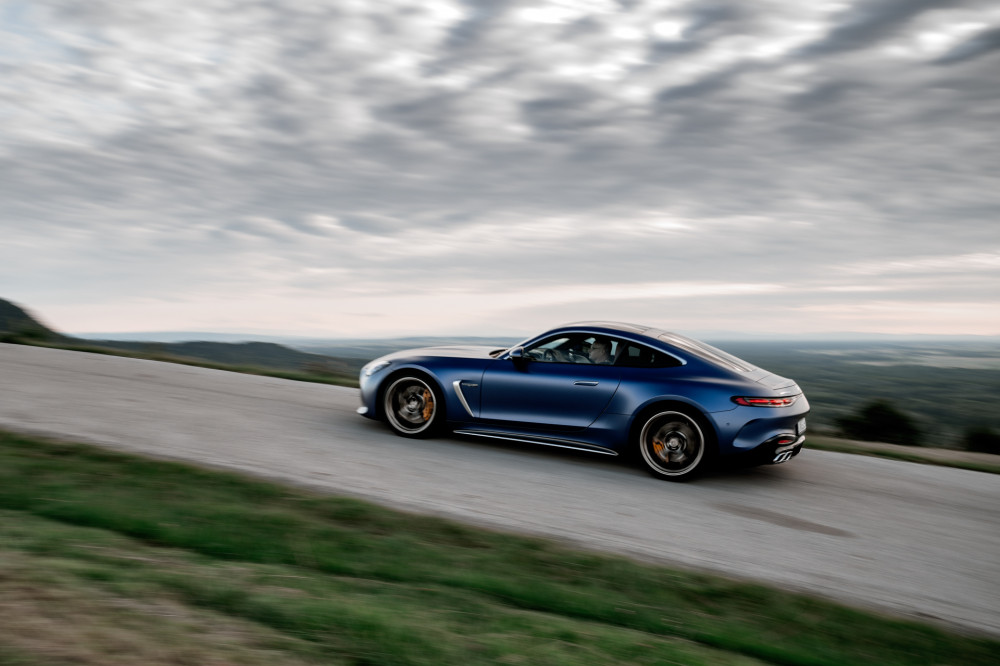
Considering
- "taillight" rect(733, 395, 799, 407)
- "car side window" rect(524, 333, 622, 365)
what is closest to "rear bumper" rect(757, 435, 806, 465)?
"taillight" rect(733, 395, 799, 407)

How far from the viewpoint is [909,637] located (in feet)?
13.0

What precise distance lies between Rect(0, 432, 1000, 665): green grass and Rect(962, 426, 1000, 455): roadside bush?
10.0 meters

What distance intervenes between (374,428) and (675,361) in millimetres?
3438

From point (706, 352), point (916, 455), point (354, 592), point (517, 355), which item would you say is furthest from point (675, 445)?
point (916, 455)

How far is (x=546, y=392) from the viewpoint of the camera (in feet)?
23.7

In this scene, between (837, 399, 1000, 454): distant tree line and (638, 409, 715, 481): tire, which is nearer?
(638, 409, 715, 481): tire

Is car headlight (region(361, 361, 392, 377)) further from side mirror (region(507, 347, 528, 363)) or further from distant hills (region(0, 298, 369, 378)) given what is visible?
distant hills (region(0, 298, 369, 378))

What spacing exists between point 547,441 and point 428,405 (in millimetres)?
1401

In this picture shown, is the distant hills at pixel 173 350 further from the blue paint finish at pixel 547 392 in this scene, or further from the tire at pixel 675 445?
the tire at pixel 675 445

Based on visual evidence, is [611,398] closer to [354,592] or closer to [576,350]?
[576,350]

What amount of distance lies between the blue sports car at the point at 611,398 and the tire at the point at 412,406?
1cm

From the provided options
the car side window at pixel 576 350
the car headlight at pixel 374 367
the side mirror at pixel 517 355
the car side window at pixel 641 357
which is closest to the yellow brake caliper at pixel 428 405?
the car headlight at pixel 374 367

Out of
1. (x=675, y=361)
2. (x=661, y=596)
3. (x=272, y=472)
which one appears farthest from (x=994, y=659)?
(x=272, y=472)

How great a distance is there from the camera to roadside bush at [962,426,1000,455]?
12.3 m
